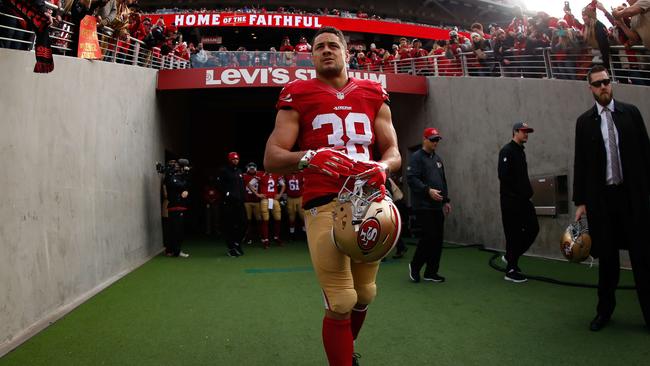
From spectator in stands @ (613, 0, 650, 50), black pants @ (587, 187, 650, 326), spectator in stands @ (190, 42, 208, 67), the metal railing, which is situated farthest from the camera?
spectator in stands @ (190, 42, 208, 67)

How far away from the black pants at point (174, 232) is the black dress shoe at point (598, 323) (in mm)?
7517

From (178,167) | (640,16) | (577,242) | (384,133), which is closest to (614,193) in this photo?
(577,242)

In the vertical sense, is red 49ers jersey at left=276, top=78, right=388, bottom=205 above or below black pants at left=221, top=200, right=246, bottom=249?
above

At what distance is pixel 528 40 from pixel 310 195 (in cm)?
865

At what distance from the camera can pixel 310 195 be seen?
2631 mm

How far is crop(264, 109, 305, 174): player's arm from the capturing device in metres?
2.49

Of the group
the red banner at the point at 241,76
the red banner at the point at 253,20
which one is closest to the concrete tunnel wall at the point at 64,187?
the red banner at the point at 241,76

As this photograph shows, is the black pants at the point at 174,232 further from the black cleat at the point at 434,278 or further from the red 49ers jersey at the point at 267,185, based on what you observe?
the black cleat at the point at 434,278

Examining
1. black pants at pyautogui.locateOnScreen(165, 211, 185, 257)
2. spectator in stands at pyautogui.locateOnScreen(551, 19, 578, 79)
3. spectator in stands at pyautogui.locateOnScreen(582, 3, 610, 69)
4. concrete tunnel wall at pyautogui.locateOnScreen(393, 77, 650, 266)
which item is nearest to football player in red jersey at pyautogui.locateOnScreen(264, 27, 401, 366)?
concrete tunnel wall at pyautogui.locateOnScreen(393, 77, 650, 266)

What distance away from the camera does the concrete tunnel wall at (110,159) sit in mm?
4188

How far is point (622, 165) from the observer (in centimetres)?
389

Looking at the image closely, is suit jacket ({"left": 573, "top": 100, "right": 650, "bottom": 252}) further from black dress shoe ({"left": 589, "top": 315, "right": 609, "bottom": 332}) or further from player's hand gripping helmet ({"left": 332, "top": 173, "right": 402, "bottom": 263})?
player's hand gripping helmet ({"left": 332, "top": 173, "right": 402, "bottom": 263})

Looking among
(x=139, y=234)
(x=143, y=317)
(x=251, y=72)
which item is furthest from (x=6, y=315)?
(x=251, y=72)

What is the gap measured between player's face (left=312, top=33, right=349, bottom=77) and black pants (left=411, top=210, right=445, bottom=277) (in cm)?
386
